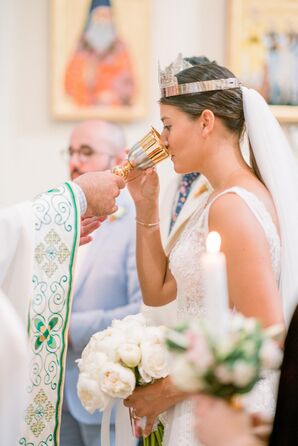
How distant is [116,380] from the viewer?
211cm

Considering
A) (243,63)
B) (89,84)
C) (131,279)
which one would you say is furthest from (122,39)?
(131,279)

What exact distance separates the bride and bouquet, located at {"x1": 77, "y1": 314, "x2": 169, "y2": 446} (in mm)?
83

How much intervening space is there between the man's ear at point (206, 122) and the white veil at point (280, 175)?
126 millimetres

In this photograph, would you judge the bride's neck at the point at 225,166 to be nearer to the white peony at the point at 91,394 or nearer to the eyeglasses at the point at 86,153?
the white peony at the point at 91,394

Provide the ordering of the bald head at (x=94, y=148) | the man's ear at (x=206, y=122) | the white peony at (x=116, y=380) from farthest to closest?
the bald head at (x=94, y=148) < the man's ear at (x=206, y=122) < the white peony at (x=116, y=380)

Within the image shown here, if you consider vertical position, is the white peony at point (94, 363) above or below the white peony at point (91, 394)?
above

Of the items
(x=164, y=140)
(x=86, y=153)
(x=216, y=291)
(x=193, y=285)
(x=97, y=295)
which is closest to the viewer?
(x=216, y=291)

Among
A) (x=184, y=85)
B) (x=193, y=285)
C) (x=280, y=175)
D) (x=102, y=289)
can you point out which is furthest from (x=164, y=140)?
(x=102, y=289)

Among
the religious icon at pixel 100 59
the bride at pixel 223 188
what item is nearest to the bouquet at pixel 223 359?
the bride at pixel 223 188

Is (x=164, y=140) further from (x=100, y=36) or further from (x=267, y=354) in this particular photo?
(x=100, y=36)

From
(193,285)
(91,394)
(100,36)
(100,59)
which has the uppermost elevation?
(100,36)

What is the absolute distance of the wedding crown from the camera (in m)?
2.38

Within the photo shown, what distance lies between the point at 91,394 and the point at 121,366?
4.8 inches

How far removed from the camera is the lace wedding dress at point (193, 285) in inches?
84.9
